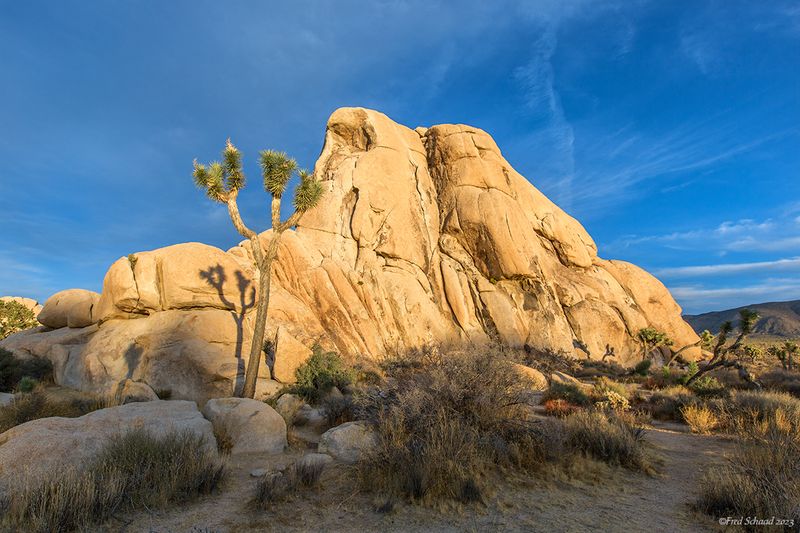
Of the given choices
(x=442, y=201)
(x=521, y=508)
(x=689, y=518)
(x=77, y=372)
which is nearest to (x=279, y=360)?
(x=77, y=372)

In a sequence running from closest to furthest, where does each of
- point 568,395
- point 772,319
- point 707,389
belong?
point 707,389 < point 568,395 < point 772,319

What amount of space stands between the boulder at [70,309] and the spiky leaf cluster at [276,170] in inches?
579

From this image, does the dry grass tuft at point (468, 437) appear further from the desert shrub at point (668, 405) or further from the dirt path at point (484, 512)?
the desert shrub at point (668, 405)

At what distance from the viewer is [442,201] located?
38.8m

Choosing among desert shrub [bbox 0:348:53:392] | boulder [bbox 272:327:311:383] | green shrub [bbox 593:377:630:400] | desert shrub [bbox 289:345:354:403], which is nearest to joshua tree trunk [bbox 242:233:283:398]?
desert shrub [bbox 289:345:354:403]

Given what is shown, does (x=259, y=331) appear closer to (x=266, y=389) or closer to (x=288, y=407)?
(x=266, y=389)

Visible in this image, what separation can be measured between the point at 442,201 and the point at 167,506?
3532 centimetres

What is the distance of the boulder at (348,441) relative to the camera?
26.6ft

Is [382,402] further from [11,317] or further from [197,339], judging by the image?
[11,317]

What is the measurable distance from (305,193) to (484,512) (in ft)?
42.3

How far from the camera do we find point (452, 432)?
6.53m

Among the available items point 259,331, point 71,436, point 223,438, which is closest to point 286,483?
point 223,438

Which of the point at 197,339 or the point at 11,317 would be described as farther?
the point at 11,317

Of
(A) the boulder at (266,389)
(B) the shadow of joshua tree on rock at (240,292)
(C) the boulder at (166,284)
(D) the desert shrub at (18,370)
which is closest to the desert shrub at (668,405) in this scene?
(A) the boulder at (266,389)
